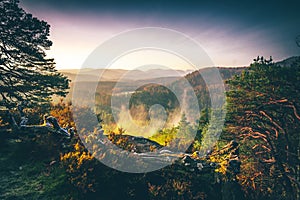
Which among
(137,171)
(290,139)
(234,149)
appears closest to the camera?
(137,171)

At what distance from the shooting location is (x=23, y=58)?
11844mm

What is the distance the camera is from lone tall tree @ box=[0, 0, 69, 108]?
10950mm

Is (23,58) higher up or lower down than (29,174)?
higher up

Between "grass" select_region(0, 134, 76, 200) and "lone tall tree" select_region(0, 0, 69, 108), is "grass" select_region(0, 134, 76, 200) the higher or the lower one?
the lower one

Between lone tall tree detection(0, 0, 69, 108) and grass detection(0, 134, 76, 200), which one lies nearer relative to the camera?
grass detection(0, 134, 76, 200)

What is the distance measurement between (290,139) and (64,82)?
1624cm

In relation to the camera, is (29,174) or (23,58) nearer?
(29,174)

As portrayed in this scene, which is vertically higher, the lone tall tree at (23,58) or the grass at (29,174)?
the lone tall tree at (23,58)

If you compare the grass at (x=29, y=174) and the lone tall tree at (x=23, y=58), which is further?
the lone tall tree at (x=23, y=58)

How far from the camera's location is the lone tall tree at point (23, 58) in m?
10.9

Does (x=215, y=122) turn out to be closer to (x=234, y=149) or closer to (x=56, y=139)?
(x=234, y=149)

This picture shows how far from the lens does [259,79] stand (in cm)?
1363

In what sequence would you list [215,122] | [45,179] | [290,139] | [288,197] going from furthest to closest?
[215,122] < [290,139] < [288,197] < [45,179]

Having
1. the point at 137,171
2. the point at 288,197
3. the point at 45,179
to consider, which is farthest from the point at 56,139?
the point at 288,197
